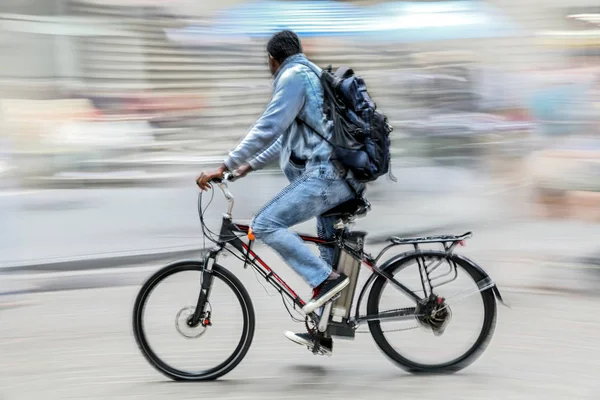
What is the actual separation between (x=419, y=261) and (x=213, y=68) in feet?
19.4

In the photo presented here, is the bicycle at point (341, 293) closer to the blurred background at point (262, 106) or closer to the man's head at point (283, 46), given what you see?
the man's head at point (283, 46)

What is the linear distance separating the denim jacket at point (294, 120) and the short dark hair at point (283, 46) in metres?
0.03

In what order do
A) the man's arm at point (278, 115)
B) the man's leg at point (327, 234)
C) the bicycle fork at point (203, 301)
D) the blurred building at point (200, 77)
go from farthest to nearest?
the blurred building at point (200, 77) < the man's leg at point (327, 234) < the bicycle fork at point (203, 301) < the man's arm at point (278, 115)

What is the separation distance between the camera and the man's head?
14.3 ft

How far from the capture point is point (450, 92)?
1046 centimetres

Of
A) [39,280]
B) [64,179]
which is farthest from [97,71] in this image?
[39,280]

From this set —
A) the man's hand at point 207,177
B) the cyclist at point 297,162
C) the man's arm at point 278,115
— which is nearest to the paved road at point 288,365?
the cyclist at point 297,162

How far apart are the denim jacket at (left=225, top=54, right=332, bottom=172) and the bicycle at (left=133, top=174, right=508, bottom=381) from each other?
0.27 meters

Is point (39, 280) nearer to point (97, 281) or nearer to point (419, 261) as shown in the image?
point (97, 281)

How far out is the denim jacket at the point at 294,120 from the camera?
4219mm

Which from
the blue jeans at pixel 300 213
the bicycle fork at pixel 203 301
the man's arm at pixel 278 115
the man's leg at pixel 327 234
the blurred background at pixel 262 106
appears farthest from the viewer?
the blurred background at pixel 262 106

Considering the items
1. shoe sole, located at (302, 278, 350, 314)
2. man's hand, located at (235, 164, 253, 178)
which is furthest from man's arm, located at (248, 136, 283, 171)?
shoe sole, located at (302, 278, 350, 314)

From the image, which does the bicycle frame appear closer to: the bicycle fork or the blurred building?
the bicycle fork

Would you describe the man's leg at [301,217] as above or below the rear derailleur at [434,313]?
above
